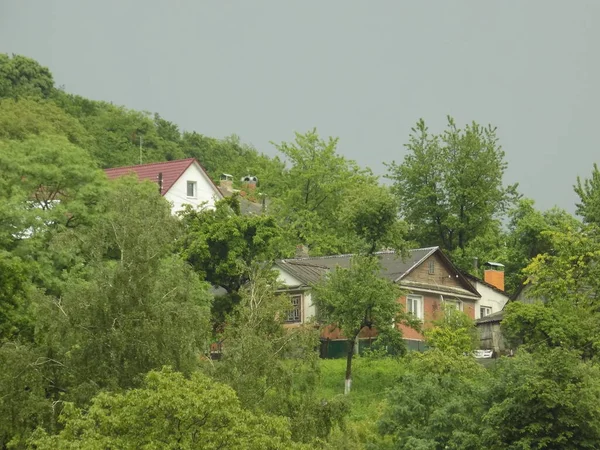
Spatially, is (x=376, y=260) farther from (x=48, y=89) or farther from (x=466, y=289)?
(x=48, y=89)

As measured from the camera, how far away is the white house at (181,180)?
75.6m

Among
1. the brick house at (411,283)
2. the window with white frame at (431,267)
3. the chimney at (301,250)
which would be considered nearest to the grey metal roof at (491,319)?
the brick house at (411,283)

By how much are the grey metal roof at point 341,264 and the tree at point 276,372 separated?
20663 millimetres

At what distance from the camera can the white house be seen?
75.6m

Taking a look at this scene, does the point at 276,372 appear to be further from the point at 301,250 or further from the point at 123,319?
the point at 301,250

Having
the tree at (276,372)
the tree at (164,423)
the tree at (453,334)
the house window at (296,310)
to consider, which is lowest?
the tree at (164,423)

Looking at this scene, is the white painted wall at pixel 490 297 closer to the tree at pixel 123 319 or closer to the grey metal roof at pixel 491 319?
the grey metal roof at pixel 491 319

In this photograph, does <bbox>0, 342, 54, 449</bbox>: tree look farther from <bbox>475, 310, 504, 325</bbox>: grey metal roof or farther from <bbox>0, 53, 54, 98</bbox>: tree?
<bbox>0, 53, 54, 98</bbox>: tree

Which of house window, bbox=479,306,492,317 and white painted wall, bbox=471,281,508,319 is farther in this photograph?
white painted wall, bbox=471,281,508,319

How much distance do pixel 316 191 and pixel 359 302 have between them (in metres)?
26.7

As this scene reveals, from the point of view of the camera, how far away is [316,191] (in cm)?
7756

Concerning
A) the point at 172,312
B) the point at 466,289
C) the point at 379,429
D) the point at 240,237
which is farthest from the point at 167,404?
the point at 466,289

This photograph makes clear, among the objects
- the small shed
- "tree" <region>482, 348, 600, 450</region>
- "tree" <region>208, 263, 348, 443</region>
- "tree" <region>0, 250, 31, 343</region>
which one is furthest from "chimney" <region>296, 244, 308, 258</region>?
"tree" <region>482, 348, 600, 450</region>

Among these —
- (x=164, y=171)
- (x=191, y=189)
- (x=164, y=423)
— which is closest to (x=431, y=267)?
(x=191, y=189)
